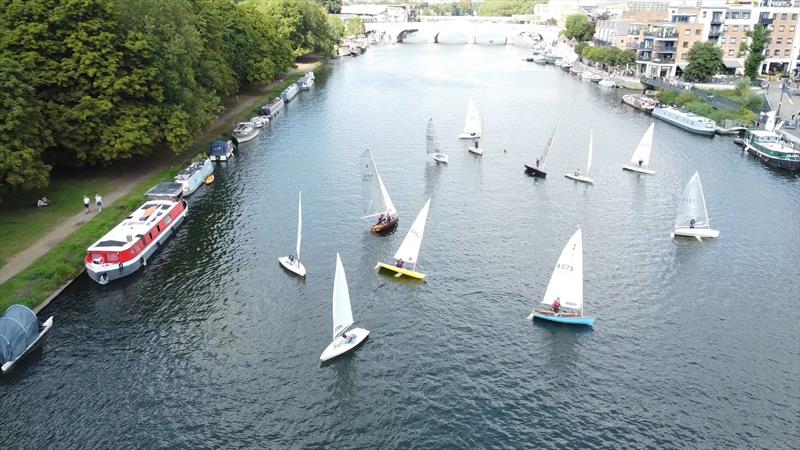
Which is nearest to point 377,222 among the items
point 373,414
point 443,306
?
point 443,306

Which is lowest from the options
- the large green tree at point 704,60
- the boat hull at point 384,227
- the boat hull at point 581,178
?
the boat hull at point 384,227

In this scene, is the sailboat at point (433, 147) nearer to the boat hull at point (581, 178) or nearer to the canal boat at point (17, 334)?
the boat hull at point (581, 178)

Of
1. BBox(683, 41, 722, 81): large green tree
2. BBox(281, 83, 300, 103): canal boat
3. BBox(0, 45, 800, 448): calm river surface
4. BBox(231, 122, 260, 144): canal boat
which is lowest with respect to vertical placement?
BBox(0, 45, 800, 448): calm river surface

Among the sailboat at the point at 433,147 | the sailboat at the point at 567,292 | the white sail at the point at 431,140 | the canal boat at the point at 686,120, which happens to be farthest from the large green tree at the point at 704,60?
the sailboat at the point at 567,292

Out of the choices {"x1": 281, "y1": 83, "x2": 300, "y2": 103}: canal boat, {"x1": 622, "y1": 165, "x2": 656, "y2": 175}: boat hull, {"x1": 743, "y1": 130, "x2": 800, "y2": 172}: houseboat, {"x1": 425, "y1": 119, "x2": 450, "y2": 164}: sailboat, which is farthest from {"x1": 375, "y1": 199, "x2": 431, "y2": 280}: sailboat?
{"x1": 281, "y1": 83, "x2": 300, "y2": 103}: canal boat

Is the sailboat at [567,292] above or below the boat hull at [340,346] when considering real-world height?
above

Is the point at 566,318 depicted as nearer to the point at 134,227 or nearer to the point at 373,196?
the point at 373,196

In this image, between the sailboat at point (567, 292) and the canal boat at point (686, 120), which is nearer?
the sailboat at point (567, 292)

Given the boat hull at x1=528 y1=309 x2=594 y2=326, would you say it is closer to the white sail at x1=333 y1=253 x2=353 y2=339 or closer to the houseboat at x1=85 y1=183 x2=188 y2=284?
the white sail at x1=333 y1=253 x2=353 y2=339

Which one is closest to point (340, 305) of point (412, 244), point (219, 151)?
point (412, 244)
